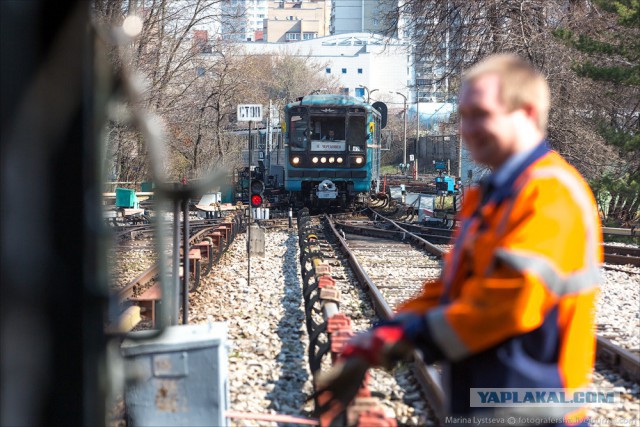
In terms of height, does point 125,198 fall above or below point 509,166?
below

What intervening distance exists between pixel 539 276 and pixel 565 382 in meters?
0.39

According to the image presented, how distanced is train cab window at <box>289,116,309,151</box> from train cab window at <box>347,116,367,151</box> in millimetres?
1224

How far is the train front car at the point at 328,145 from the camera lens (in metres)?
23.5

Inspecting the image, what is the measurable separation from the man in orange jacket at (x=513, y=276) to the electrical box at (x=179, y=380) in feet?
6.38

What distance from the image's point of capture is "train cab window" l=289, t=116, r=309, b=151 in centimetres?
2355

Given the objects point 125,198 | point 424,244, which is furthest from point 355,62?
point 424,244

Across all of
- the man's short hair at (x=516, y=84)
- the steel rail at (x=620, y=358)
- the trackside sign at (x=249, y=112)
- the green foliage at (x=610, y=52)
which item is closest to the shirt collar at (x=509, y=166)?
the man's short hair at (x=516, y=84)

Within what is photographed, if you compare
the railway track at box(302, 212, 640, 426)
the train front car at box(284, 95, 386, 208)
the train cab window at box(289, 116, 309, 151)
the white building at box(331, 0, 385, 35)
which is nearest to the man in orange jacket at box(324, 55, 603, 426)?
the railway track at box(302, 212, 640, 426)

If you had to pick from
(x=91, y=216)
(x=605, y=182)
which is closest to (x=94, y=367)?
(x=91, y=216)

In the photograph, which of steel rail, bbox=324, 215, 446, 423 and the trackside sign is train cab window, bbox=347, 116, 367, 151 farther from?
steel rail, bbox=324, 215, 446, 423

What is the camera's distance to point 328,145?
23.7 meters

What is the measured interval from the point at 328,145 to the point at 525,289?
71.2ft

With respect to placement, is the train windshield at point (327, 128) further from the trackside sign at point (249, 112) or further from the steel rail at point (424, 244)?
the trackside sign at point (249, 112)

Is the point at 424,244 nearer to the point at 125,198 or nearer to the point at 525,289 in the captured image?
the point at 125,198
